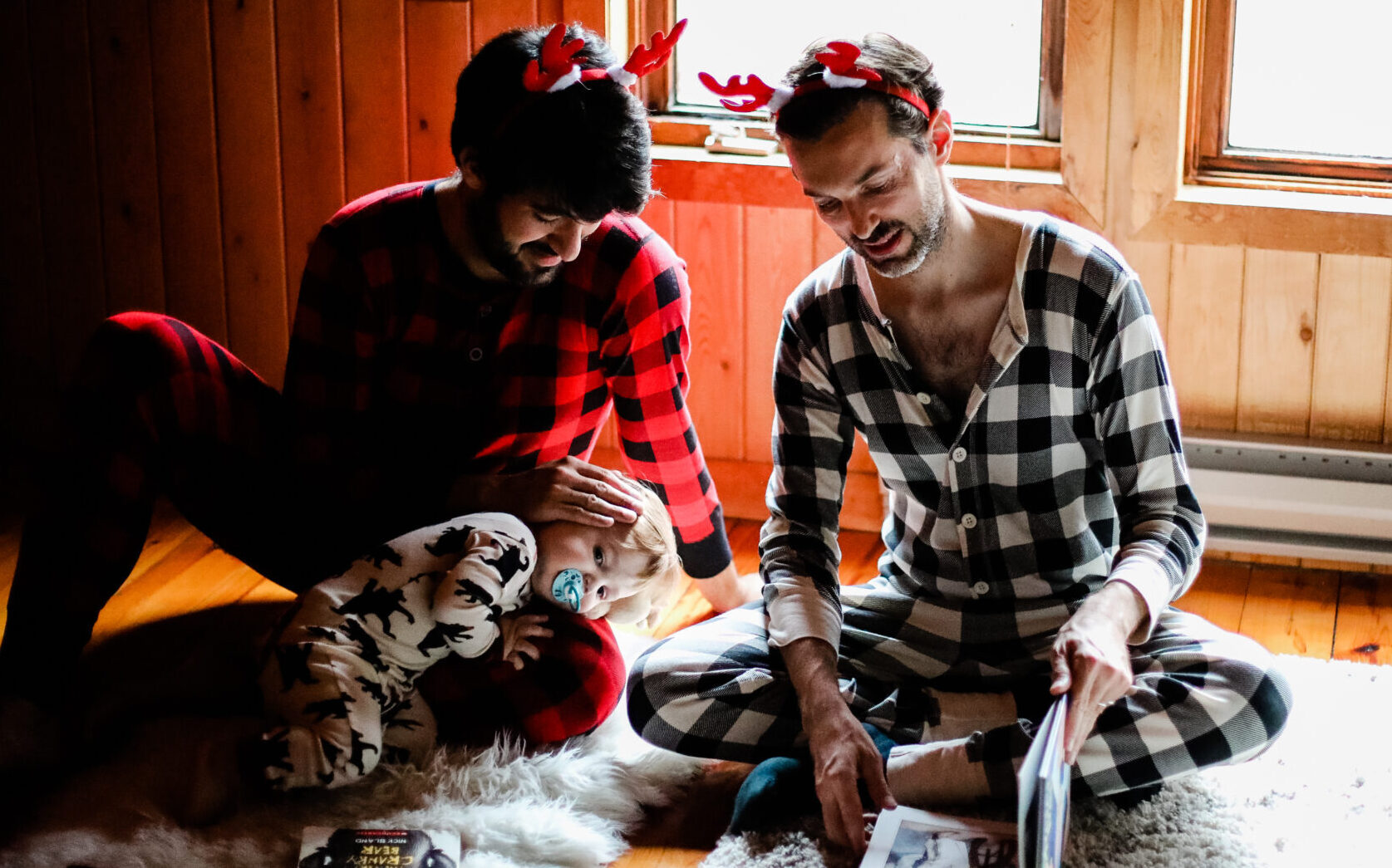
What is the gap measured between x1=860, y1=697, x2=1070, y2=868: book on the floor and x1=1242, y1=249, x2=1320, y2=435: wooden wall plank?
1191mm

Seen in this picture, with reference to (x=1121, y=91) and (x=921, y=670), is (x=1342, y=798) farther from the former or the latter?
(x=1121, y=91)

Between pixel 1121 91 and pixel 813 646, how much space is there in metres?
1.22

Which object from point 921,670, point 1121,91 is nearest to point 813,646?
point 921,670

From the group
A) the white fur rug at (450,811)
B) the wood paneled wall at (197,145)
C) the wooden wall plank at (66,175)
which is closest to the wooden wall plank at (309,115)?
the wood paneled wall at (197,145)

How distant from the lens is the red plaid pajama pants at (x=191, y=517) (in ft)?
6.63

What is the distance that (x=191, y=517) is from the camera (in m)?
2.21

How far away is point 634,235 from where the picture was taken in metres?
2.15

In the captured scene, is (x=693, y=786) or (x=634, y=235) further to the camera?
(x=634, y=235)

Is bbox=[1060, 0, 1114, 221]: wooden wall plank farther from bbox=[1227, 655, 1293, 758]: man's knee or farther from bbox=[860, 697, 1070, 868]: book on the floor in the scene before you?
bbox=[860, 697, 1070, 868]: book on the floor

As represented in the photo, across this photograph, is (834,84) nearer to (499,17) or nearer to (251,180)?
(499,17)

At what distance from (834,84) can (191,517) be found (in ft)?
3.80

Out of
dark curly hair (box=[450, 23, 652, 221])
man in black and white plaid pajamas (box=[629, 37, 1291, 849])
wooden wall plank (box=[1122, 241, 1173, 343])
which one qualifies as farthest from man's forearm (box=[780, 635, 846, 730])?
wooden wall plank (box=[1122, 241, 1173, 343])

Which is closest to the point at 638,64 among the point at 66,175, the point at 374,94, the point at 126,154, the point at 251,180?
the point at 374,94

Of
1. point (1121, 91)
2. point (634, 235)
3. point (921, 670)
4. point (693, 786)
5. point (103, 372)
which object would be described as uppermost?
point (1121, 91)
